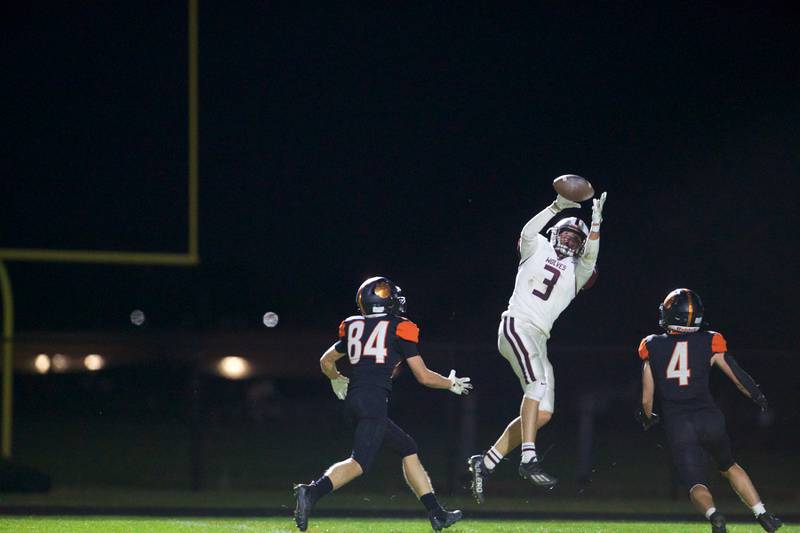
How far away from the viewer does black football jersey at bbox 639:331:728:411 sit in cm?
730

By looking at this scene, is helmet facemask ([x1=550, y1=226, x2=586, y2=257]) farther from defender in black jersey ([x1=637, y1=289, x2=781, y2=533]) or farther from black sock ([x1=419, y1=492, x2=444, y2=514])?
black sock ([x1=419, y1=492, x2=444, y2=514])

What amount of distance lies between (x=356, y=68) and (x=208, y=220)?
13.5m

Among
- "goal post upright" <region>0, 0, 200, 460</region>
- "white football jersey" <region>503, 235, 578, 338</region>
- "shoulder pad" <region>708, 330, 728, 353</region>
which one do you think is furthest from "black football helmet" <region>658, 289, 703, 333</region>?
"goal post upright" <region>0, 0, 200, 460</region>

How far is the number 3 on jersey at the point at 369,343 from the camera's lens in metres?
7.49

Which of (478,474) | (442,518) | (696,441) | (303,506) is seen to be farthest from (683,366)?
(303,506)

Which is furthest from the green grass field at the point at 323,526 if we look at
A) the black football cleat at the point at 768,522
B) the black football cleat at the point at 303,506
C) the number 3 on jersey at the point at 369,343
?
the number 3 on jersey at the point at 369,343

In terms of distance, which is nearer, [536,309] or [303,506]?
[303,506]

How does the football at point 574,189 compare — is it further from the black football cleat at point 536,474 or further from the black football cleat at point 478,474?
the black football cleat at point 478,474

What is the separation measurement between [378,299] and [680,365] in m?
1.96

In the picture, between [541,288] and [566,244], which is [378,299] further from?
[566,244]

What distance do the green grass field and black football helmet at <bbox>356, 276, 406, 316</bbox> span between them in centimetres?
146

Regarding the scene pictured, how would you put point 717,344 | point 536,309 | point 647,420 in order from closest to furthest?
point 717,344 < point 647,420 < point 536,309

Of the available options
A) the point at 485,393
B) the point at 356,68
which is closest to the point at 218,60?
the point at 356,68

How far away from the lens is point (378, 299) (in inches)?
302
